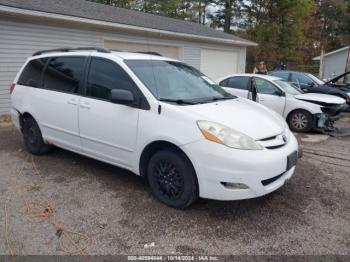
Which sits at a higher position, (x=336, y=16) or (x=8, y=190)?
(x=336, y=16)

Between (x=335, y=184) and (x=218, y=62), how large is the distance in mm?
12989

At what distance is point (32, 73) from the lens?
509 cm

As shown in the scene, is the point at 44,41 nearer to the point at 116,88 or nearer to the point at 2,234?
the point at 116,88

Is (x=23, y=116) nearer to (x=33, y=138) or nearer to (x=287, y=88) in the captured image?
(x=33, y=138)

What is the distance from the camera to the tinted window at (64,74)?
4.30 metres

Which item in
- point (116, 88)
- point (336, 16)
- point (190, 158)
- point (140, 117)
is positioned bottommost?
point (190, 158)

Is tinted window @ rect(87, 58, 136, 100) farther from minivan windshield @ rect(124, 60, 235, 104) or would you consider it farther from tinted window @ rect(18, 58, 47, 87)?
tinted window @ rect(18, 58, 47, 87)

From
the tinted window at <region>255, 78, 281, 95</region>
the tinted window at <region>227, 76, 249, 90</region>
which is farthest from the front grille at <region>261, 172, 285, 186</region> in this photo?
the tinted window at <region>227, 76, 249, 90</region>

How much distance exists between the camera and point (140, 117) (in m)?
3.50

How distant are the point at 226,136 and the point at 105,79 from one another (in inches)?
72.8

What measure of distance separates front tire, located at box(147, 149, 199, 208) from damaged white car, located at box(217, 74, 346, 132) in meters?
4.64

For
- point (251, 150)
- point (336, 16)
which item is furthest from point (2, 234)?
point (336, 16)

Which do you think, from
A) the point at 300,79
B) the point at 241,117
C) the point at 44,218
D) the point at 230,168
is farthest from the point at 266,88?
the point at 44,218

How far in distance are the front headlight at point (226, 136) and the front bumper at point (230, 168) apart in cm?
5
